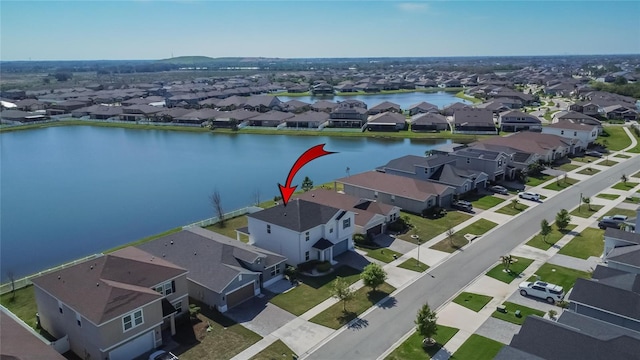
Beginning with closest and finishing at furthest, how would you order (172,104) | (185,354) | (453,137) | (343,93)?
(185,354), (453,137), (172,104), (343,93)

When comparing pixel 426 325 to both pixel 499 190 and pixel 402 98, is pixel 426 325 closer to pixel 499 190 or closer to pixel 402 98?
pixel 499 190

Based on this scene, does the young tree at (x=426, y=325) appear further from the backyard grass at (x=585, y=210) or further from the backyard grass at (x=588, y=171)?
the backyard grass at (x=588, y=171)

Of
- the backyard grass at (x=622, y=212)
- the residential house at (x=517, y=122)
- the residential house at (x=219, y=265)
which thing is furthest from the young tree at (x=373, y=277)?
the residential house at (x=517, y=122)

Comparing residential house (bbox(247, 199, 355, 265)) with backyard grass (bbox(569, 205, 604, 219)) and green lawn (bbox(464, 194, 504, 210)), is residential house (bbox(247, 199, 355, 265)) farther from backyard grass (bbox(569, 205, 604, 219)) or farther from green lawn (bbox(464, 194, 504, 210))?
backyard grass (bbox(569, 205, 604, 219))

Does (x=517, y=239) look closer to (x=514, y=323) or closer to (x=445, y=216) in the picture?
(x=445, y=216)

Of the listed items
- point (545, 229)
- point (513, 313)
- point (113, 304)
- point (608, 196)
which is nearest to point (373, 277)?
point (513, 313)

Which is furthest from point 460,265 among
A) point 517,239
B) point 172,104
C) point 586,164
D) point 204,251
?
point 172,104

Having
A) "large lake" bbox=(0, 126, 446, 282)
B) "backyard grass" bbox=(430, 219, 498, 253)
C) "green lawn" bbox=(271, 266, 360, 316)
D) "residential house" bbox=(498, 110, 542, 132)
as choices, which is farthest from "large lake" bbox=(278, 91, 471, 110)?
"green lawn" bbox=(271, 266, 360, 316)
